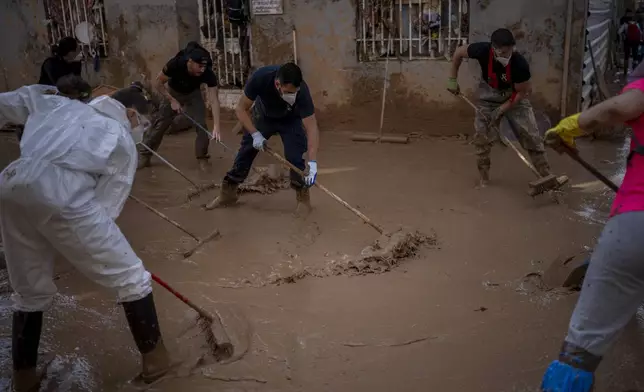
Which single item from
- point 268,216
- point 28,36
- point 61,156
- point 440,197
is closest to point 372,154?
point 440,197

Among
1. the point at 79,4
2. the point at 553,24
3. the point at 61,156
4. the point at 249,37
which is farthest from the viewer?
the point at 79,4

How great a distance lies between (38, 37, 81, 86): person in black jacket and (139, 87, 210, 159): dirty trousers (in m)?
A: 1.08

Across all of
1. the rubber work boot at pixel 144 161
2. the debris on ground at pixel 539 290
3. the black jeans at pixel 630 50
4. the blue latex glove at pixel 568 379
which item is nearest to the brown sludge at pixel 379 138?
the rubber work boot at pixel 144 161

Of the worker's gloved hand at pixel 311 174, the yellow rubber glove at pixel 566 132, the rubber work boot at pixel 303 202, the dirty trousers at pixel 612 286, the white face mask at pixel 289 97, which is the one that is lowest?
the rubber work boot at pixel 303 202

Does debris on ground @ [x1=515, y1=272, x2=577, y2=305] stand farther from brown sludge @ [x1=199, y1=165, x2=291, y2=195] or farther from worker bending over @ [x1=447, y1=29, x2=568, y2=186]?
brown sludge @ [x1=199, y1=165, x2=291, y2=195]

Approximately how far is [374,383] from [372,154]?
15.8 feet

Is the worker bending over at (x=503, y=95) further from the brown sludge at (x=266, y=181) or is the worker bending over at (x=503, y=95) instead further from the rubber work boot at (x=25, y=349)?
the rubber work boot at (x=25, y=349)

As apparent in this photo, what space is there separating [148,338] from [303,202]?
2.77 m

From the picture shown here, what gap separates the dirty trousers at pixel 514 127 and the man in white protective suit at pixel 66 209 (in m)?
3.85

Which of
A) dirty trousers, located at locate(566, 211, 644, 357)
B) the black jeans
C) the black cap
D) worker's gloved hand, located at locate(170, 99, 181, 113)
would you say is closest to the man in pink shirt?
dirty trousers, located at locate(566, 211, 644, 357)

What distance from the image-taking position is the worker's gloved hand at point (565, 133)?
9.15 ft

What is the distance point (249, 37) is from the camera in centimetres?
909

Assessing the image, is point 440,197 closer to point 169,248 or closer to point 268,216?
point 268,216

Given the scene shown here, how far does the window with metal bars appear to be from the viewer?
26.2 ft
